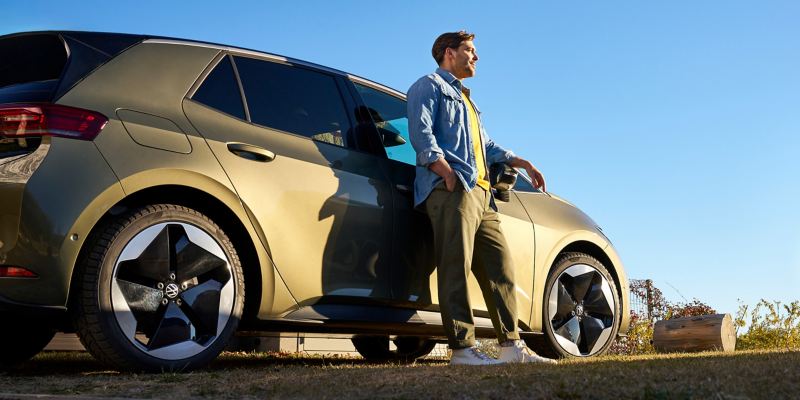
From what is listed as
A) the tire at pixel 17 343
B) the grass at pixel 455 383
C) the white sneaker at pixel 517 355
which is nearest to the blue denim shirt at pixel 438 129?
the white sneaker at pixel 517 355

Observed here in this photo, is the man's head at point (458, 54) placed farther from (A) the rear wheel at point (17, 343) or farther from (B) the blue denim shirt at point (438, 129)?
(A) the rear wheel at point (17, 343)

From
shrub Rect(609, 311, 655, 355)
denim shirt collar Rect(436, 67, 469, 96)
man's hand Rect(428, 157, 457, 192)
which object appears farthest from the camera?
shrub Rect(609, 311, 655, 355)

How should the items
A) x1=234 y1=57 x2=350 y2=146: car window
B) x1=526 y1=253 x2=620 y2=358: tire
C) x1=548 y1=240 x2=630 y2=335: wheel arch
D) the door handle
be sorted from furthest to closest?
1. x1=548 y1=240 x2=630 y2=335: wheel arch
2. x1=526 y1=253 x2=620 y2=358: tire
3. x1=234 y1=57 x2=350 y2=146: car window
4. the door handle

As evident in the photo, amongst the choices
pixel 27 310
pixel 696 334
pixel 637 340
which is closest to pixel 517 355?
pixel 27 310

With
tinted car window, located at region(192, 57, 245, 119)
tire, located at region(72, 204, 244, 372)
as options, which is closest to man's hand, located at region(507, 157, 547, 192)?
tinted car window, located at region(192, 57, 245, 119)

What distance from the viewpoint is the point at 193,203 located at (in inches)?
152

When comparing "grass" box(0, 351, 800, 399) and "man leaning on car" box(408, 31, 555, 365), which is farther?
"man leaning on car" box(408, 31, 555, 365)

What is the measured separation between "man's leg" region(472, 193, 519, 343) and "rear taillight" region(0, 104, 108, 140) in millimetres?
2233

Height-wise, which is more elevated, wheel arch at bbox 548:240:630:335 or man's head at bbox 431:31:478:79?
man's head at bbox 431:31:478:79

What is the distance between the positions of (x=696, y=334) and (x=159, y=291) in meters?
5.77

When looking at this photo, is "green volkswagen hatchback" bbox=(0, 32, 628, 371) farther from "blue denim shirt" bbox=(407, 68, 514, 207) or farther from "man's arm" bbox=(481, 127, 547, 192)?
"man's arm" bbox=(481, 127, 547, 192)

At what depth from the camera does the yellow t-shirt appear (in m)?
4.73

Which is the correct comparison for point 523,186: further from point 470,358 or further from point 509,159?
point 470,358

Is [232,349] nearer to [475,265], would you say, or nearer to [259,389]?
[475,265]
